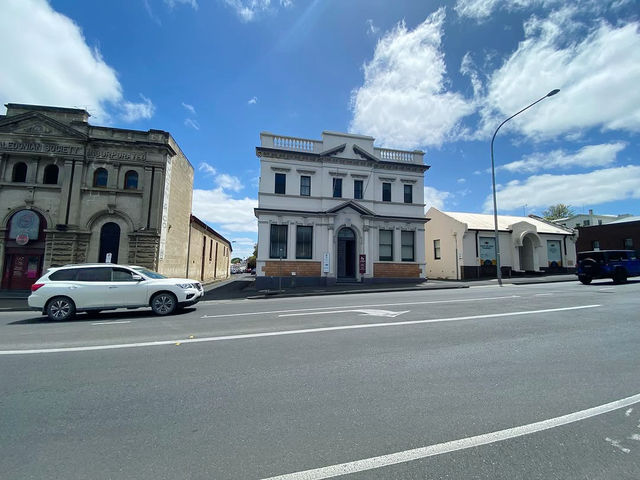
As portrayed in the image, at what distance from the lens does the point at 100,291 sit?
9594mm

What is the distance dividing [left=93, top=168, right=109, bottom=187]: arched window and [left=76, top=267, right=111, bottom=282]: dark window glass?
11194 mm

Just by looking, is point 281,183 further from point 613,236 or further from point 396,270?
point 613,236

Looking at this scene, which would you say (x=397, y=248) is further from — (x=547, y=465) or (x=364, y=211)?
(x=547, y=465)

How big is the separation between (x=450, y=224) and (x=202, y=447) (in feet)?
90.6

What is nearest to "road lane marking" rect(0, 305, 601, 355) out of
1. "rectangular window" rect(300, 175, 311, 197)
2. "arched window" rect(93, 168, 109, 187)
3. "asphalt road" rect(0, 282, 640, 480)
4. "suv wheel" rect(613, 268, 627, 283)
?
"asphalt road" rect(0, 282, 640, 480)

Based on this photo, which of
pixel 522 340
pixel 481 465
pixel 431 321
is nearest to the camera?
pixel 481 465

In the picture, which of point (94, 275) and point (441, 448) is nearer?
point (441, 448)

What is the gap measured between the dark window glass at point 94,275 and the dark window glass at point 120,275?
0.45 feet

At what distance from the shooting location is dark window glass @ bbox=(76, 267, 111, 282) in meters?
9.73

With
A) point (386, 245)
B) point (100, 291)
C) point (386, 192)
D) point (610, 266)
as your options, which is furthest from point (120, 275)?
point (610, 266)

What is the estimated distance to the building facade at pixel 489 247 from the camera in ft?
84.4

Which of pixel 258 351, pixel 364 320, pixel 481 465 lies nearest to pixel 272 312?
pixel 364 320

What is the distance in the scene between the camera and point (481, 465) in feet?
7.67

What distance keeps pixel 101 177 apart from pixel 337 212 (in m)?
15.1
